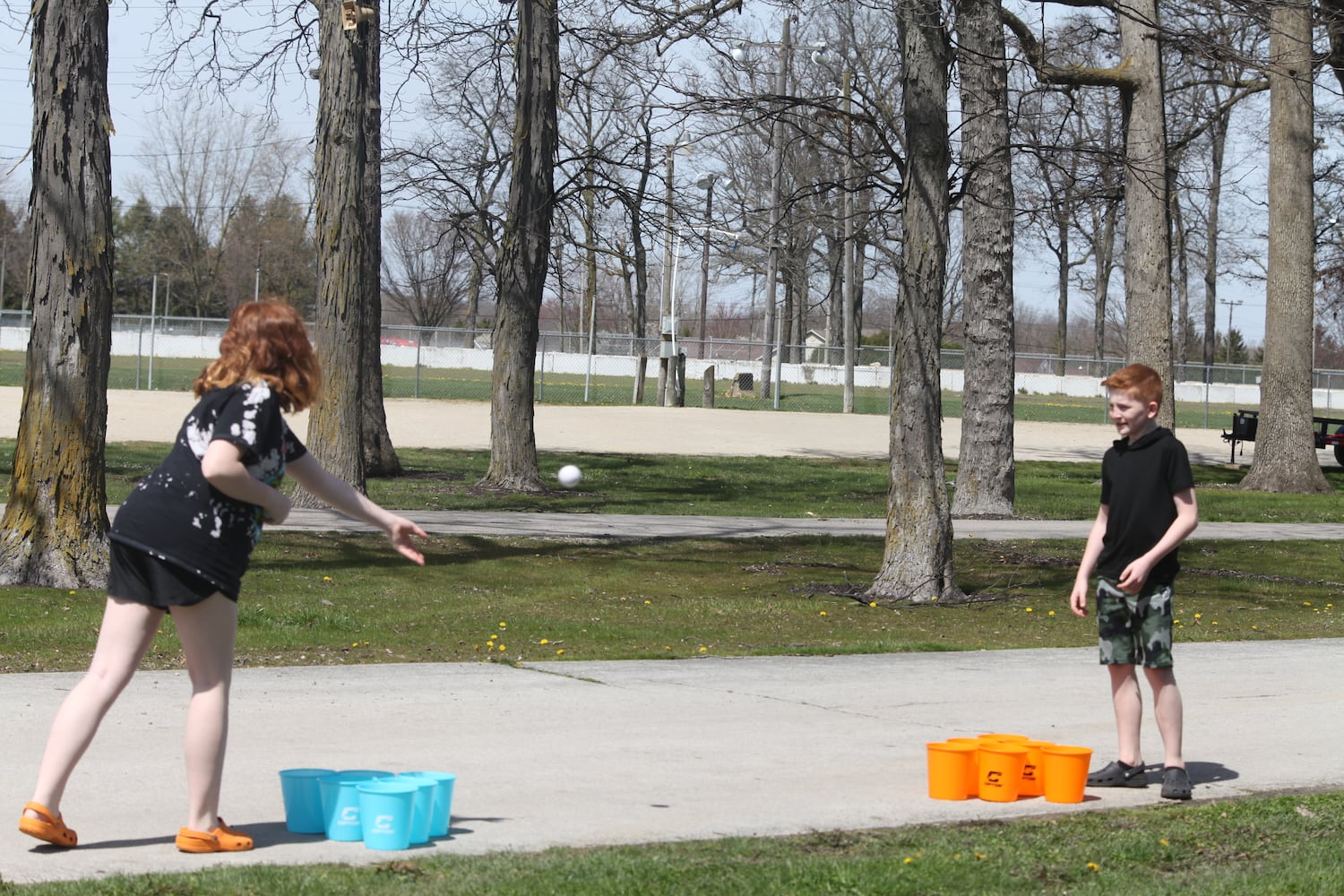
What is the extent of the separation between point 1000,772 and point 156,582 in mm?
3255

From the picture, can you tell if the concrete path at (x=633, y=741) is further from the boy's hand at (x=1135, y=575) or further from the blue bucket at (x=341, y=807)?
the boy's hand at (x=1135, y=575)

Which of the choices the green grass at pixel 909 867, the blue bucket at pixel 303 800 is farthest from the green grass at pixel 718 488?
the green grass at pixel 909 867

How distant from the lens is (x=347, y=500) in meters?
4.82

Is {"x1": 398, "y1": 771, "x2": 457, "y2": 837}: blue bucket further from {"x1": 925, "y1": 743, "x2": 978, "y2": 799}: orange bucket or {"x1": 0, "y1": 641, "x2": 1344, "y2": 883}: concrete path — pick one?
{"x1": 925, "y1": 743, "x2": 978, "y2": 799}: orange bucket

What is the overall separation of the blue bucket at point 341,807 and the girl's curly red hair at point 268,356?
4.05 feet

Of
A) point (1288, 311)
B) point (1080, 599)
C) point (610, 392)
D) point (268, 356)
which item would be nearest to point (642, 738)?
point (1080, 599)

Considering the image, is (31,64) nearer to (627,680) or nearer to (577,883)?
(627,680)

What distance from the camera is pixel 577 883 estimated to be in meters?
4.42

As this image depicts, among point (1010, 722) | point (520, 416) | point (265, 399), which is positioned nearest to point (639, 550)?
point (520, 416)

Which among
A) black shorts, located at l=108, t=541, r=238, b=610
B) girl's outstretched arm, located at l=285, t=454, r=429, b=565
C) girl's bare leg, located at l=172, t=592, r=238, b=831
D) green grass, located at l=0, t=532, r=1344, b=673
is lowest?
green grass, located at l=0, t=532, r=1344, b=673

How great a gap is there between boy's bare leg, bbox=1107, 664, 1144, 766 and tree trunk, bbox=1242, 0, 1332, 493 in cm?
2076

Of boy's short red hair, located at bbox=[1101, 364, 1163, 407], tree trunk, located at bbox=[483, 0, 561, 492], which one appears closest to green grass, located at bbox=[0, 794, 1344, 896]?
boy's short red hair, located at bbox=[1101, 364, 1163, 407]

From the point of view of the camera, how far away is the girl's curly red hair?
468cm

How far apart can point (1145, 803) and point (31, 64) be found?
889cm
